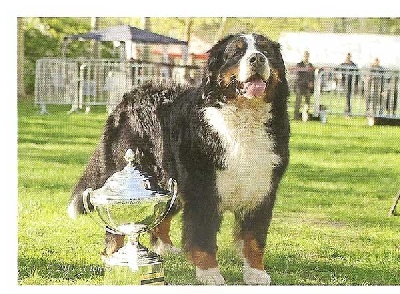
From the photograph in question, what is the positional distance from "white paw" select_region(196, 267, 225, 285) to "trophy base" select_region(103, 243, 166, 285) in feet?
0.65

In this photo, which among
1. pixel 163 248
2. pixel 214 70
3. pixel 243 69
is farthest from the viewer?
pixel 163 248

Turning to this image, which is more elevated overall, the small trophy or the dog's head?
the dog's head

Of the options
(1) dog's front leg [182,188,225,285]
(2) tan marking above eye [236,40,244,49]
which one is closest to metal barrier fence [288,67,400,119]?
(2) tan marking above eye [236,40,244,49]

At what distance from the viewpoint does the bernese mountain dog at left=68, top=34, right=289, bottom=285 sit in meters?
5.40

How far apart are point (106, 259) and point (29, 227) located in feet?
1.48

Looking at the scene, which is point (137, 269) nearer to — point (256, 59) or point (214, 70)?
→ point (214, 70)

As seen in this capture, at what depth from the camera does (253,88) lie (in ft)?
17.6

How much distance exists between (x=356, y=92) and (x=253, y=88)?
0.62 m

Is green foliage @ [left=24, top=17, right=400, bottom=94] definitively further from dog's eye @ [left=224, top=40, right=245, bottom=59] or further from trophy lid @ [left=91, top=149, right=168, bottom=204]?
trophy lid @ [left=91, top=149, right=168, bottom=204]

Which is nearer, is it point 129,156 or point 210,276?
point 129,156

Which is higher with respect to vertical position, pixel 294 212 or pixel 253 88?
pixel 253 88

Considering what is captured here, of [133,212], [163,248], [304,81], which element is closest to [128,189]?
[133,212]

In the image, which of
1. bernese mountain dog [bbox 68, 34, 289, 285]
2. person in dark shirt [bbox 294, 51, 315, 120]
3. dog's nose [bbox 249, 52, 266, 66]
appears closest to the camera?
dog's nose [bbox 249, 52, 266, 66]

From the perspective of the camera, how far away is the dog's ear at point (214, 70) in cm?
541
